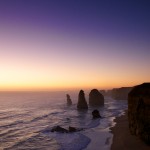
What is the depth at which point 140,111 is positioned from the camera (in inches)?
1375

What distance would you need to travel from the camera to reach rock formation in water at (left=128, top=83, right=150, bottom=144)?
33.4m

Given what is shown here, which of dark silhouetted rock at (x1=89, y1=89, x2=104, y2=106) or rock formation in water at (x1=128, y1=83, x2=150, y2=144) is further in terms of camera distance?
dark silhouetted rock at (x1=89, y1=89, x2=104, y2=106)

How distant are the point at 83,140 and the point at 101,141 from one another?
3.55m

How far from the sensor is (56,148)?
36500 millimetres

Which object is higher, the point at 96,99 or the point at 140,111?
the point at 140,111

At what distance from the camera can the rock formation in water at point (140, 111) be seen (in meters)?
33.4

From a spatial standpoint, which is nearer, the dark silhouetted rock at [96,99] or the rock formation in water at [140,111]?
the rock formation in water at [140,111]

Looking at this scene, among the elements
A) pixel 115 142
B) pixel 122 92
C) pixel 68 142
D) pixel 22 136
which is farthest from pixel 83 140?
pixel 122 92

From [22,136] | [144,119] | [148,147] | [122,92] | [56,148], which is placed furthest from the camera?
[122,92]

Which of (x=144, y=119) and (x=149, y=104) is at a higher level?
(x=149, y=104)

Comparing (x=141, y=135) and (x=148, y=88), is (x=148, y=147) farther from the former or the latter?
(x=148, y=88)

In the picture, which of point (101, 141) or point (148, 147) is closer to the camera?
point (148, 147)

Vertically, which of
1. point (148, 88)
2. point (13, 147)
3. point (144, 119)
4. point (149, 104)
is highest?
point (148, 88)

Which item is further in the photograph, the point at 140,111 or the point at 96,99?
the point at 96,99
